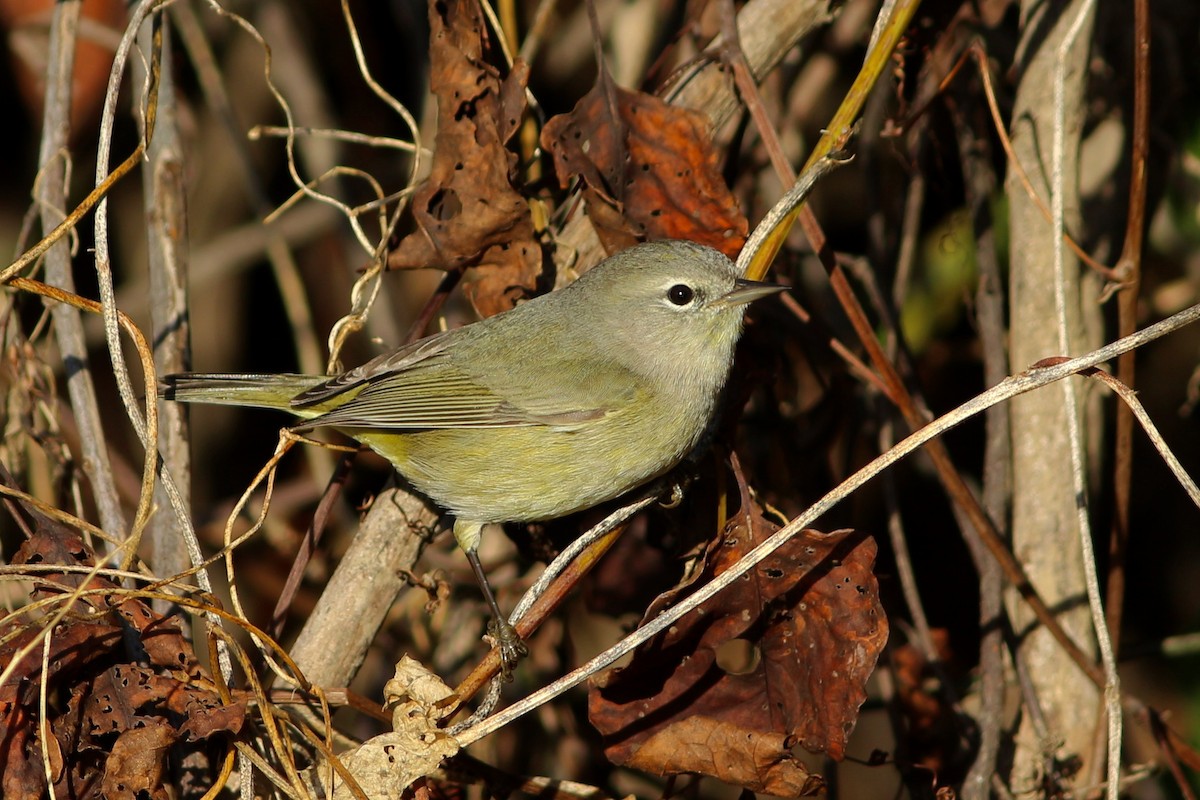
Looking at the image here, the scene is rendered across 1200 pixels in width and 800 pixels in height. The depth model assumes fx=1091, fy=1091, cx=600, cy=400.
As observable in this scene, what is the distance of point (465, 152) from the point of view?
9.98 feet

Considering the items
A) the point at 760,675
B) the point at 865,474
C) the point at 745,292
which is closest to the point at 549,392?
the point at 745,292

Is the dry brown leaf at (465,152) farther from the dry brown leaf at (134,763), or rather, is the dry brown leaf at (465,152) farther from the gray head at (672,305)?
the dry brown leaf at (134,763)

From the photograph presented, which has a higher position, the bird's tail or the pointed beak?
the pointed beak

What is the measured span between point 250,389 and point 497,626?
3.58 ft

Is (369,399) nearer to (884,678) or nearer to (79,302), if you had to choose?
(79,302)

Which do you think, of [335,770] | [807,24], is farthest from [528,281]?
[335,770]

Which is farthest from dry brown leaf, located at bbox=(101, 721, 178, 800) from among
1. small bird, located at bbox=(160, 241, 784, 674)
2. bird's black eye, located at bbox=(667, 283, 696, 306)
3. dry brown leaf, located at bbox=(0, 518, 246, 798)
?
bird's black eye, located at bbox=(667, 283, 696, 306)

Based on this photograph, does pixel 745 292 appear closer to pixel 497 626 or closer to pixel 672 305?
pixel 672 305

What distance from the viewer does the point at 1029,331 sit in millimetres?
3398

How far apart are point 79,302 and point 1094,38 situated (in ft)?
10.3

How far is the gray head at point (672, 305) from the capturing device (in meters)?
3.09

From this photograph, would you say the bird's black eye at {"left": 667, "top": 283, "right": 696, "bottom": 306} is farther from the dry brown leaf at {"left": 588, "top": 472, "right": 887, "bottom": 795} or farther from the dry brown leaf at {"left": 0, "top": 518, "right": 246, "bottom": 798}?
the dry brown leaf at {"left": 0, "top": 518, "right": 246, "bottom": 798}

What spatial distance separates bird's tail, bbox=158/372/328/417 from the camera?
10.4ft

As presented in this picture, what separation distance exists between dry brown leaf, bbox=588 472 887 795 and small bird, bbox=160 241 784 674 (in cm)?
51
